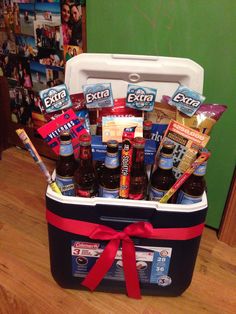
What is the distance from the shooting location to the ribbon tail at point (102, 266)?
72 centimetres

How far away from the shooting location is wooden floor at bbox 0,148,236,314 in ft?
2.73

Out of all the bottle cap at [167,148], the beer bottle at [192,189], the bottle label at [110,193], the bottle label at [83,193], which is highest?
the bottle cap at [167,148]

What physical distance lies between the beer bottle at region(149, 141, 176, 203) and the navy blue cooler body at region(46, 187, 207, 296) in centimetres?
7

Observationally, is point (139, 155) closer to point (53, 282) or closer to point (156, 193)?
point (156, 193)

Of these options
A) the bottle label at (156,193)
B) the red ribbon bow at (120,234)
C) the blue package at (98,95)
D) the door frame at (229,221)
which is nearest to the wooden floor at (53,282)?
the door frame at (229,221)

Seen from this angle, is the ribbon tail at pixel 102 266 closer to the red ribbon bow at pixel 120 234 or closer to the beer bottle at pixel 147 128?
the red ribbon bow at pixel 120 234

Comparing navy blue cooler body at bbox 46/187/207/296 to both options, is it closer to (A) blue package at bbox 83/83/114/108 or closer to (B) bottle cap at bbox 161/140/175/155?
(B) bottle cap at bbox 161/140/175/155

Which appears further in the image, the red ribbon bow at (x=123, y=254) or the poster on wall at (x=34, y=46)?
the poster on wall at (x=34, y=46)

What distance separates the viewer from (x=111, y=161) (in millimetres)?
672

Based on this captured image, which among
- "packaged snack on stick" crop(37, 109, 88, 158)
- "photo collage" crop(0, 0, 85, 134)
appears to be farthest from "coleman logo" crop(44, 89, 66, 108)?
"photo collage" crop(0, 0, 85, 134)

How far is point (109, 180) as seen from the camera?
2.33ft

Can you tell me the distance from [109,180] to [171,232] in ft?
Result: 0.61

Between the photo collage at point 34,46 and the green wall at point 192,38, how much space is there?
7.2 inches

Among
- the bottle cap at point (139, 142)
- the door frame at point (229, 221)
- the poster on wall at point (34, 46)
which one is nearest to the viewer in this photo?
the bottle cap at point (139, 142)
